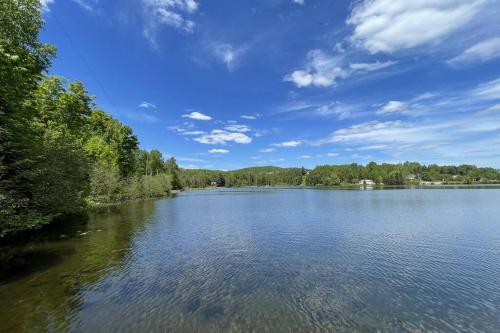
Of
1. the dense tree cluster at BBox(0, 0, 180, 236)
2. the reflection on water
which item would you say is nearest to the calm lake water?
the reflection on water

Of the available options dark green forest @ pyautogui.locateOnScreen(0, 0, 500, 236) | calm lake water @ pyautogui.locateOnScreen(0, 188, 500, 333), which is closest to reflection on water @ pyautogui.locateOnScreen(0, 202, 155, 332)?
calm lake water @ pyautogui.locateOnScreen(0, 188, 500, 333)

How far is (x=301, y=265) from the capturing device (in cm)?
1562

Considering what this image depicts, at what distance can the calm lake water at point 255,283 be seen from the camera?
9367 millimetres

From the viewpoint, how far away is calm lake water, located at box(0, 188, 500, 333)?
30.7ft

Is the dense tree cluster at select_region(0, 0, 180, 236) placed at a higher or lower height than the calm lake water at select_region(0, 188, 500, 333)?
higher

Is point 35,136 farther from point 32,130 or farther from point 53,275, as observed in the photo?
point 53,275

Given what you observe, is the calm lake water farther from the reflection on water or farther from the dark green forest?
the dark green forest

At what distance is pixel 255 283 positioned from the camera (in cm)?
1303

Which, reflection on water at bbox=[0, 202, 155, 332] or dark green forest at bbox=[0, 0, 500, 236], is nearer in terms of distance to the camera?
reflection on water at bbox=[0, 202, 155, 332]

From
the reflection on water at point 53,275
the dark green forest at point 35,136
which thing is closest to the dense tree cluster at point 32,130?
the dark green forest at point 35,136

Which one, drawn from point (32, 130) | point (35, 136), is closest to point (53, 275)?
point (32, 130)

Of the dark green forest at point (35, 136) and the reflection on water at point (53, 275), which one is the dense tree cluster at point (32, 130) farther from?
the reflection on water at point (53, 275)

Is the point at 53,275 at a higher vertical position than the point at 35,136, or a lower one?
lower

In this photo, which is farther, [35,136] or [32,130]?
[35,136]
